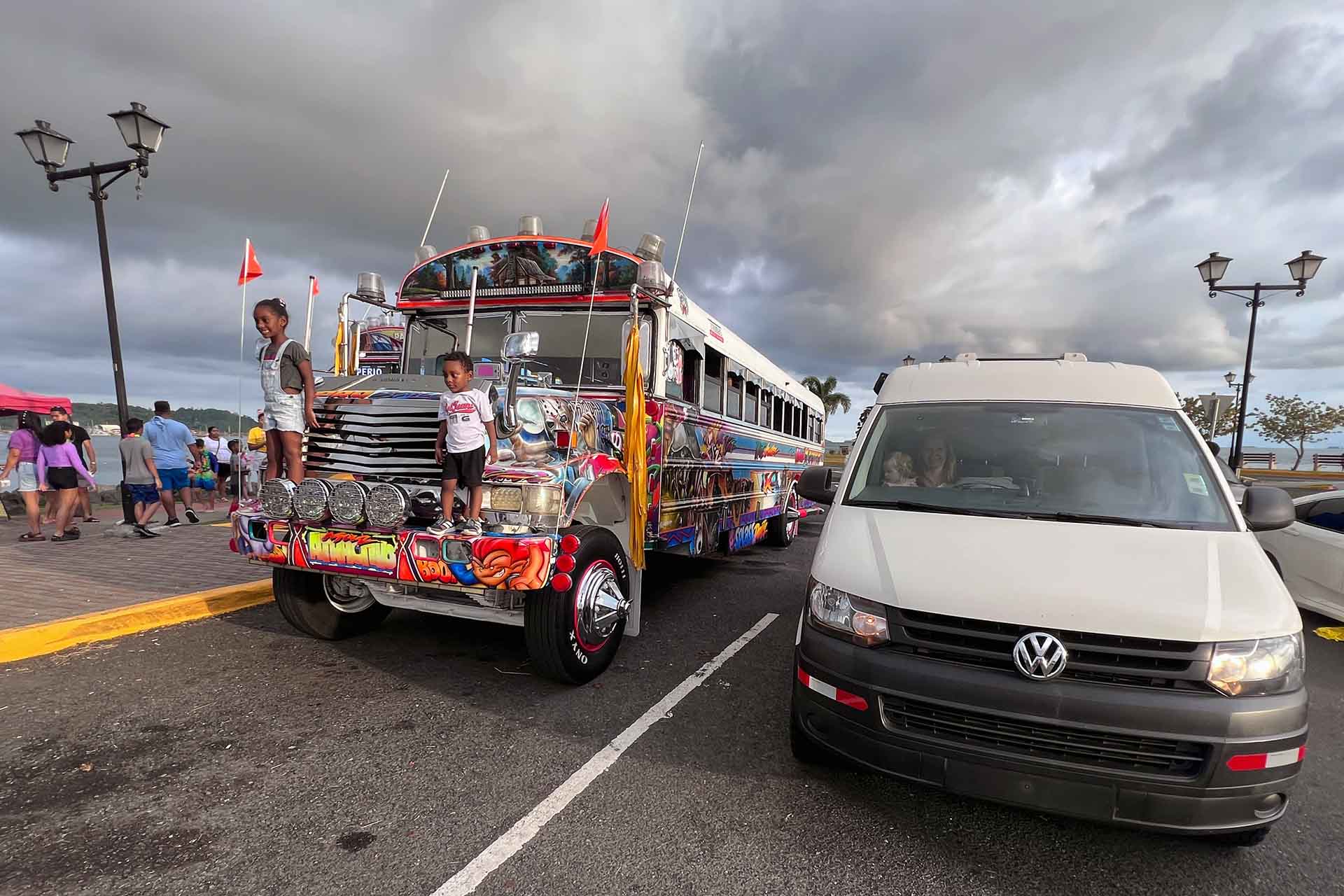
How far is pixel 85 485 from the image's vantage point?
377 inches

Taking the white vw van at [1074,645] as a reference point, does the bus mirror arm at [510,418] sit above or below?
above

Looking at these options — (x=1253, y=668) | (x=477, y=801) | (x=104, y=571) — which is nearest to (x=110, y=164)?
(x=104, y=571)

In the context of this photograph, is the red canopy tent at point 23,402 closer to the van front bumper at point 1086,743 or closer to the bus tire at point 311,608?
the bus tire at point 311,608

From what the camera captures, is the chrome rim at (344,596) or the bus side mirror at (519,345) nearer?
the bus side mirror at (519,345)

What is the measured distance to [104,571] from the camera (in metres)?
6.15

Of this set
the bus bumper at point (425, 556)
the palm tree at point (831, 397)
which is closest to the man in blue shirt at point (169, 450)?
the bus bumper at point (425, 556)

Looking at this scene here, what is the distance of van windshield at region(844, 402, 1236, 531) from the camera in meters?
2.98

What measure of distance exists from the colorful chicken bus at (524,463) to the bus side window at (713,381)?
0.9 inches

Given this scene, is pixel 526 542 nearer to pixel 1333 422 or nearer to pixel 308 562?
pixel 308 562

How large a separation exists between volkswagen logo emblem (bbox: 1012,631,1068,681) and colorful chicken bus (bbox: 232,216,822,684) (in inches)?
85.0

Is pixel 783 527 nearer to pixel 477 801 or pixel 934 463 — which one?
pixel 934 463

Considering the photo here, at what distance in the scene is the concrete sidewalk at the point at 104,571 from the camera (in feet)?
16.3

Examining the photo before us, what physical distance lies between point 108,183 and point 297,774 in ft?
32.0

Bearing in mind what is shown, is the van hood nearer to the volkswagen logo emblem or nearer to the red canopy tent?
the volkswagen logo emblem
